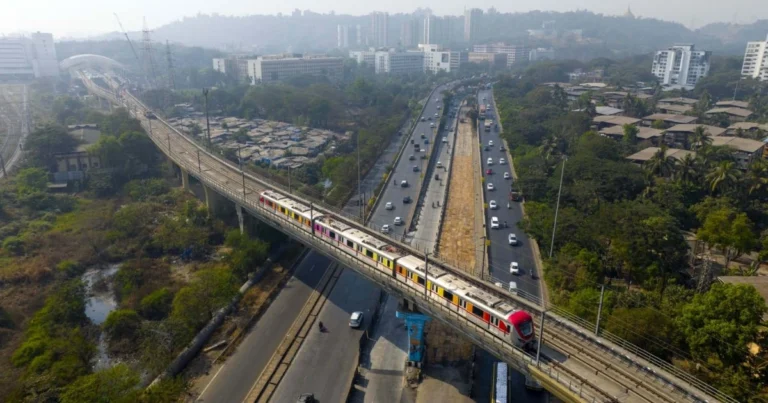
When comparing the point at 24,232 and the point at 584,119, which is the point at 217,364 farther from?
the point at 584,119

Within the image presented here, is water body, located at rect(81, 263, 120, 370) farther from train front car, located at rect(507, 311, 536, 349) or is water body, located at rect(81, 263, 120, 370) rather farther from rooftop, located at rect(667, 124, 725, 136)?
rooftop, located at rect(667, 124, 725, 136)

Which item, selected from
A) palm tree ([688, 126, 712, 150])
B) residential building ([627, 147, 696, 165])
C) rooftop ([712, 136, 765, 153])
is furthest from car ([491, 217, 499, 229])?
rooftop ([712, 136, 765, 153])

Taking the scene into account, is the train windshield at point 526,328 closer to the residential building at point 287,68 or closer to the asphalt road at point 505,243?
the asphalt road at point 505,243

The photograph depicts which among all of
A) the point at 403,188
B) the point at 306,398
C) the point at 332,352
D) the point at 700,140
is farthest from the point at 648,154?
the point at 306,398

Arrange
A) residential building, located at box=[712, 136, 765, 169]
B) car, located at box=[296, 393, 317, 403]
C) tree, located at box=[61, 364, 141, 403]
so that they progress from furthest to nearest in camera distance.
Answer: residential building, located at box=[712, 136, 765, 169] < car, located at box=[296, 393, 317, 403] < tree, located at box=[61, 364, 141, 403]

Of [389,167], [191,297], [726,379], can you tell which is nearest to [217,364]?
[191,297]

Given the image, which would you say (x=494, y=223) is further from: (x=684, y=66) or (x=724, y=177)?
(x=684, y=66)
